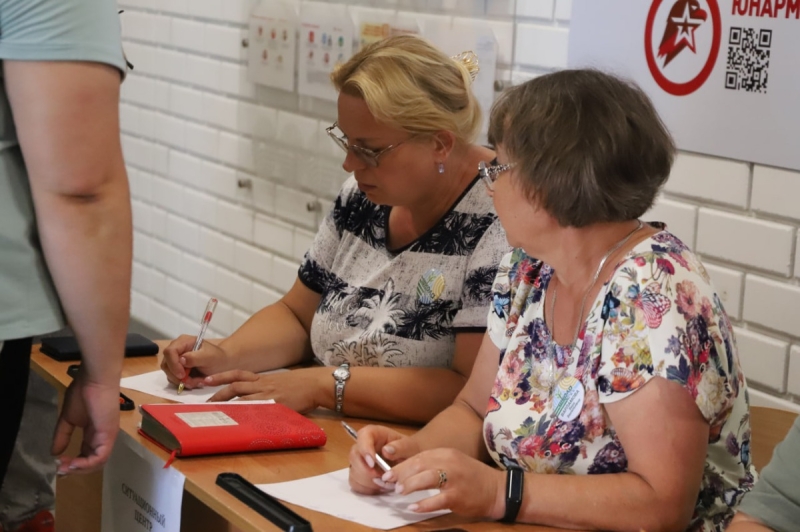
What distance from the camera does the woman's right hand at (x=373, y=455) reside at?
154 centimetres

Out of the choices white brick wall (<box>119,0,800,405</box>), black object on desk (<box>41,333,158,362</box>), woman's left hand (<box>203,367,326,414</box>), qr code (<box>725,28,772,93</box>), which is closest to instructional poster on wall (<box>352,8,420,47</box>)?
white brick wall (<box>119,0,800,405</box>)

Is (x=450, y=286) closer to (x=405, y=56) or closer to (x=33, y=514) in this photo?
(x=405, y=56)

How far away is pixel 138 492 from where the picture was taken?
5.74 ft

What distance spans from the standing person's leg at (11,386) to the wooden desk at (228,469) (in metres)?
0.24

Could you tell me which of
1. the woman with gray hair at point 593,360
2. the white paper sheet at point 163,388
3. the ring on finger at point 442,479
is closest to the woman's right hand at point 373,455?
the woman with gray hair at point 593,360

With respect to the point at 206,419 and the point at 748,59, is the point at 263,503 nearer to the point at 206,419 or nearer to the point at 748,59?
the point at 206,419

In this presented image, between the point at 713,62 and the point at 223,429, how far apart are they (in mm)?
1286

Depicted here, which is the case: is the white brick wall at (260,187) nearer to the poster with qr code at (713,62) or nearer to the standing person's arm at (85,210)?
the poster with qr code at (713,62)

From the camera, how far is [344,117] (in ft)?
A: 7.00

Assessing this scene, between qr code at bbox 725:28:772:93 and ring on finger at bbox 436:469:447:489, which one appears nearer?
ring on finger at bbox 436:469:447:489

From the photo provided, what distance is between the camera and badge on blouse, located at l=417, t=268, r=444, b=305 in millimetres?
2068

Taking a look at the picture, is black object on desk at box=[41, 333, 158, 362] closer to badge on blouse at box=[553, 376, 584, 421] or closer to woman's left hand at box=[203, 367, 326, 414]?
woman's left hand at box=[203, 367, 326, 414]

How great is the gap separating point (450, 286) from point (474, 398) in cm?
30

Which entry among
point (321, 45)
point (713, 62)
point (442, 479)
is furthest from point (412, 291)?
point (321, 45)
